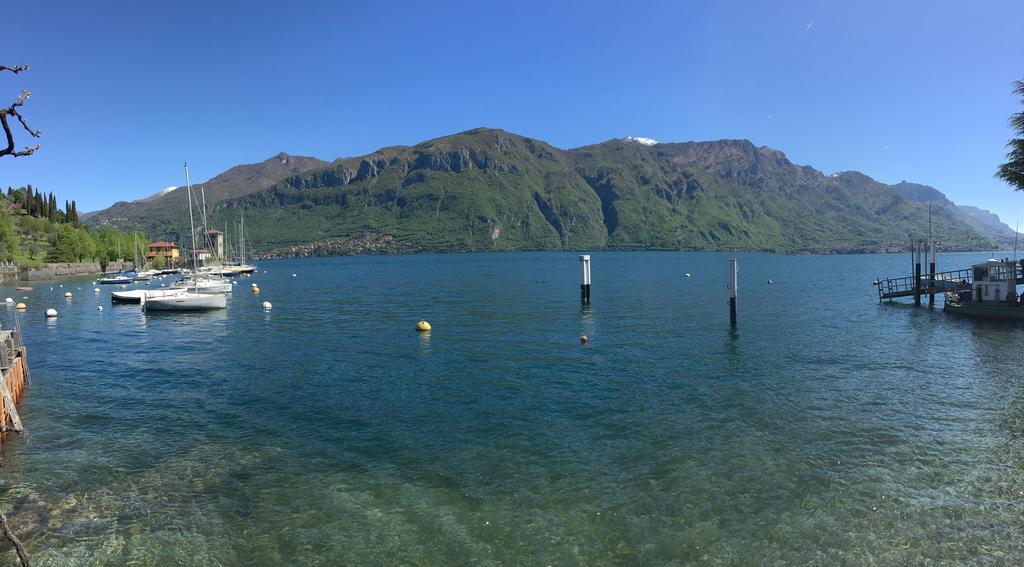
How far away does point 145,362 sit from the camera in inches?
1310

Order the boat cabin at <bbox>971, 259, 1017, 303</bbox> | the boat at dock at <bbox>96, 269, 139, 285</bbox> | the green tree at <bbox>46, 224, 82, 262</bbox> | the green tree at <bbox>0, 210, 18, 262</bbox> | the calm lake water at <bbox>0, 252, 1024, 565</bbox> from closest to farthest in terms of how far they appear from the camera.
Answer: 1. the calm lake water at <bbox>0, 252, 1024, 565</bbox>
2. the boat cabin at <bbox>971, 259, 1017, 303</bbox>
3. the boat at dock at <bbox>96, 269, 139, 285</bbox>
4. the green tree at <bbox>0, 210, 18, 262</bbox>
5. the green tree at <bbox>46, 224, 82, 262</bbox>

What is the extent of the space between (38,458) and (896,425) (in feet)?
99.6

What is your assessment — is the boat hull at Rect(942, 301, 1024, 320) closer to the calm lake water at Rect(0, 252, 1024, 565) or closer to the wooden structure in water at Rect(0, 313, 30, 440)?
the calm lake water at Rect(0, 252, 1024, 565)

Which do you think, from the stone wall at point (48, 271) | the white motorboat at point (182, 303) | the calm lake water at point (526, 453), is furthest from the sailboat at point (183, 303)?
the stone wall at point (48, 271)

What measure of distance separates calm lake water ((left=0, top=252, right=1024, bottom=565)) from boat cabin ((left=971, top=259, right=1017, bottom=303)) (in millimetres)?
11010

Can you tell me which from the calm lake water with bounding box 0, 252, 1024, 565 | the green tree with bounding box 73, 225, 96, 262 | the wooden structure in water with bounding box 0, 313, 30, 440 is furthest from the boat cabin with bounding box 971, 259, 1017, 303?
the green tree with bounding box 73, 225, 96, 262

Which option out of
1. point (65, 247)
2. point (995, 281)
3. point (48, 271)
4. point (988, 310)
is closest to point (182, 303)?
point (988, 310)

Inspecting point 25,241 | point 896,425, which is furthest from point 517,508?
point 25,241

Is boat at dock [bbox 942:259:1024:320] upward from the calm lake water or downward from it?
upward

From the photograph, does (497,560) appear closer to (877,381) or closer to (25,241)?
(877,381)

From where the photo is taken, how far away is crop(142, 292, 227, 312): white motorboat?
190 feet

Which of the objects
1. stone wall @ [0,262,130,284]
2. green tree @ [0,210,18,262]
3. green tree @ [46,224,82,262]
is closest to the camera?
stone wall @ [0,262,130,284]

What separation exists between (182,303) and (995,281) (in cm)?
8046

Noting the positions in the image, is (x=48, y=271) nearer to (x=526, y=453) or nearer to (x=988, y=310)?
(x=526, y=453)
